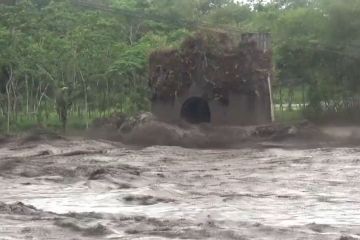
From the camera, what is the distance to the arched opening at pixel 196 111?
40156 millimetres

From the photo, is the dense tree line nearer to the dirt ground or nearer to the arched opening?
the arched opening

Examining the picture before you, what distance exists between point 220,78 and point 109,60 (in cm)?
848

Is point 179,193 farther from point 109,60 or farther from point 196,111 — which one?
point 109,60

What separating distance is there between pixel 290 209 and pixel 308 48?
1100 inches

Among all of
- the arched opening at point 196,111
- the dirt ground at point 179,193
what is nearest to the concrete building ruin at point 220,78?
the arched opening at point 196,111

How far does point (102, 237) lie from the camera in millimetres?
12445

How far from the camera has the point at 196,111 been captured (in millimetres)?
41812

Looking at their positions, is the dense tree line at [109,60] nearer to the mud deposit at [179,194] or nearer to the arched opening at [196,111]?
the arched opening at [196,111]

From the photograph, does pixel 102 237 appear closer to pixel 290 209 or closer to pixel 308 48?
pixel 290 209

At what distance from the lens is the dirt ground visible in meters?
13.0

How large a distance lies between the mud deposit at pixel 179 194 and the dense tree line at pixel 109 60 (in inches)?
483

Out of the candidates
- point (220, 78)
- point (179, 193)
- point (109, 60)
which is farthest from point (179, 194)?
point (109, 60)

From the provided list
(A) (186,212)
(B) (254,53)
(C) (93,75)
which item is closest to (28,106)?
(C) (93,75)

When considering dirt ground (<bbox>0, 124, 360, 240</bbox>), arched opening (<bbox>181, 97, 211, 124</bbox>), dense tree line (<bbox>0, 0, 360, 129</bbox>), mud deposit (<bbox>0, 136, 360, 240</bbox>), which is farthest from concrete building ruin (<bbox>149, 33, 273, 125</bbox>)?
mud deposit (<bbox>0, 136, 360, 240</bbox>)
